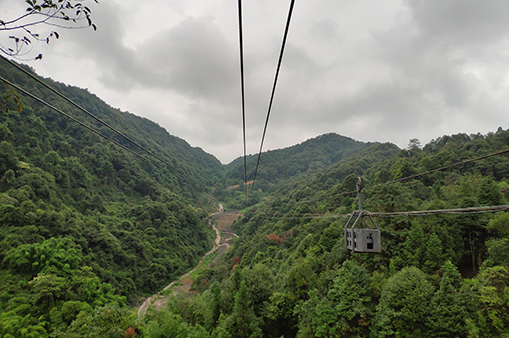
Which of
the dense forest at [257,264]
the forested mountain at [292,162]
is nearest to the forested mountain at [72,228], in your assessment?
the dense forest at [257,264]

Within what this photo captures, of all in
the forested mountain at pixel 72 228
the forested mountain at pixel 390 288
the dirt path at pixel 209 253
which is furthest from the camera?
the dirt path at pixel 209 253

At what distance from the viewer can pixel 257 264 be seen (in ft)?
80.8

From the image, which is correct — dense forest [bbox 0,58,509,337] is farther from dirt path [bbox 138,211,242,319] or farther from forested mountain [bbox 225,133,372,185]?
forested mountain [bbox 225,133,372,185]

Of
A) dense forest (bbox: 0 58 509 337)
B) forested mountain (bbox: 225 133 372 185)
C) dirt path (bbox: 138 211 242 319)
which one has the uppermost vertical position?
forested mountain (bbox: 225 133 372 185)

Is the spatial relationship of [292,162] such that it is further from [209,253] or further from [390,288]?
[390,288]

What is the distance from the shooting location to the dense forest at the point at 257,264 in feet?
49.1

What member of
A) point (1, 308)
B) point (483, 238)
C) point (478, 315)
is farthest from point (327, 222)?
point (1, 308)

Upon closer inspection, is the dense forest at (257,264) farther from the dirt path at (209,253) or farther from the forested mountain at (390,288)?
the dirt path at (209,253)

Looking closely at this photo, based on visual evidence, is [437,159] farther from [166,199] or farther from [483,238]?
[166,199]

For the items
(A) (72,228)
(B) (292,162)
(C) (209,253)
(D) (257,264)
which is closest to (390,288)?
(D) (257,264)

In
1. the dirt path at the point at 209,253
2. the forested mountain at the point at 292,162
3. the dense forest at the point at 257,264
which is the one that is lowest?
the dirt path at the point at 209,253

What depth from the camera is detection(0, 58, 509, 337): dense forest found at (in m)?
15.0

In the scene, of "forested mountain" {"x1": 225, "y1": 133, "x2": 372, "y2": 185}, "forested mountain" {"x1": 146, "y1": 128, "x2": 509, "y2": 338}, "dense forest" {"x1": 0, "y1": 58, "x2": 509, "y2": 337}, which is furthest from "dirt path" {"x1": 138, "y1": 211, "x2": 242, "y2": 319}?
"forested mountain" {"x1": 225, "y1": 133, "x2": 372, "y2": 185}

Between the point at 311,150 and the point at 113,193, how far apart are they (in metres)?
155
